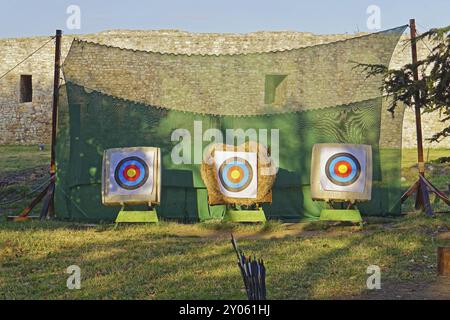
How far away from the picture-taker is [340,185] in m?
9.77

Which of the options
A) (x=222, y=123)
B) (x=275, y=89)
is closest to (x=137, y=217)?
(x=222, y=123)

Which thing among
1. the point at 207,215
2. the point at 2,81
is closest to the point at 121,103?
the point at 207,215

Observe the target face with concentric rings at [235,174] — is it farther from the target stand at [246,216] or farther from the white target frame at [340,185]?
the white target frame at [340,185]

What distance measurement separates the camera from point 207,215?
403 inches

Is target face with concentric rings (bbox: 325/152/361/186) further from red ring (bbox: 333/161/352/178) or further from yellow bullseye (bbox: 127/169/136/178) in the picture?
yellow bullseye (bbox: 127/169/136/178)

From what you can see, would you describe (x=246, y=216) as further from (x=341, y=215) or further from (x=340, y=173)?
(x=340, y=173)

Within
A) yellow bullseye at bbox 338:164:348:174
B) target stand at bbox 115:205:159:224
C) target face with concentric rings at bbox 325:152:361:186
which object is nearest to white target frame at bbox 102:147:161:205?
target stand at bbox 115:205:159:224

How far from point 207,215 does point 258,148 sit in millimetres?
1209

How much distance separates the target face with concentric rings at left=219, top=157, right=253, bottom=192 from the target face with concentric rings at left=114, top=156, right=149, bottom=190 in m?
1.08

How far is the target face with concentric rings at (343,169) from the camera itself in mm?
9789

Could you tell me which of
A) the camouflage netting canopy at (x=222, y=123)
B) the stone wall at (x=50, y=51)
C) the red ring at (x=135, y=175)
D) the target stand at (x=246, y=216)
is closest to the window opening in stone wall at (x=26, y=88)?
the stone wall at (x=50, y=51)

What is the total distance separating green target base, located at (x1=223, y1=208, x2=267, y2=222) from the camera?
9.39m

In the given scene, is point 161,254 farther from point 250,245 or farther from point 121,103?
point 121,103

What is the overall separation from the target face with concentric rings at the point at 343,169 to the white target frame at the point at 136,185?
2367 millimetres
